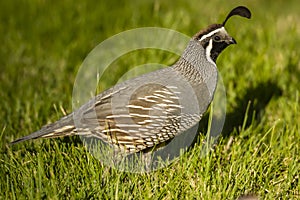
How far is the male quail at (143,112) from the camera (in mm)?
3273

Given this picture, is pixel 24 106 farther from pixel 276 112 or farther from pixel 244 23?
pixel 244 23

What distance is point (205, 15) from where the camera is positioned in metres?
6.04

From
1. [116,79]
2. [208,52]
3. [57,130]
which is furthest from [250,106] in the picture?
[57,130]

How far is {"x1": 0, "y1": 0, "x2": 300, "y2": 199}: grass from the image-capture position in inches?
113

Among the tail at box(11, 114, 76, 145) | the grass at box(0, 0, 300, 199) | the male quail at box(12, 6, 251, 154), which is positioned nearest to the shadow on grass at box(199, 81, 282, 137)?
the grass at box(0, 0, 300, 199)

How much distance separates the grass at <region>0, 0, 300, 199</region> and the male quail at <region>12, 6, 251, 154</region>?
15 centimetres

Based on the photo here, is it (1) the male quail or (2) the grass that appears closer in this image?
(2) the grass

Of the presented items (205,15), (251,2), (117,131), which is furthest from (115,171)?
(251,2)

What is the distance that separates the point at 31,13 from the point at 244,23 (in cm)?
214

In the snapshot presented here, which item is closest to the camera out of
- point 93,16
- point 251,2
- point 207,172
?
point 207,172

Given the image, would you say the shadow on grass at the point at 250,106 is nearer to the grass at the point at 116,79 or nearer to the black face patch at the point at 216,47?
the grass at the point at 116,79

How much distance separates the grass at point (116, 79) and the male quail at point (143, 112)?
0.48ft

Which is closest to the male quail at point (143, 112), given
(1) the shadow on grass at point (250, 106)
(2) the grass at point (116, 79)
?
(2) the grass at point (116, 79)

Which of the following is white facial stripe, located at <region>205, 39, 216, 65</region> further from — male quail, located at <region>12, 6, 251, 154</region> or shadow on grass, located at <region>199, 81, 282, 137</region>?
shadow on grass, located at <region>199, 81, 282, 137</region>
